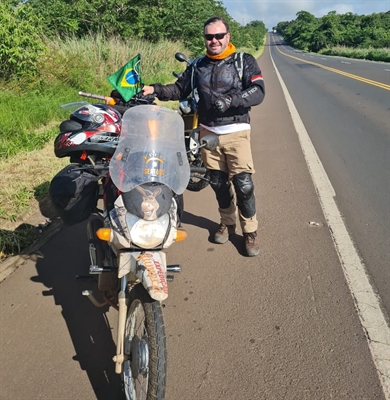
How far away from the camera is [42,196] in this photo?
482 cm

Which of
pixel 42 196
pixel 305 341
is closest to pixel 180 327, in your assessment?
pixel 305 341

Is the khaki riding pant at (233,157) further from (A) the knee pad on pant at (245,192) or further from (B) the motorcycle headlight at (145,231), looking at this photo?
(B) the motorcycle headlight at (145,231)

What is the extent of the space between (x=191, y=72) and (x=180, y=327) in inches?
89.8

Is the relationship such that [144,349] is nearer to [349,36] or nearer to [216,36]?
[216,36]

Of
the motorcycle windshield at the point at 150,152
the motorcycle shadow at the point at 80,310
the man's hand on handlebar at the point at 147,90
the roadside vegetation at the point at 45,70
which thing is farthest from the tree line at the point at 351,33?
the motorcycle windshield at the point at 150,152

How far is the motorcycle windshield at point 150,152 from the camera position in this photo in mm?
2232

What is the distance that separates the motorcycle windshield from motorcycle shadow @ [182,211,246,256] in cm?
178

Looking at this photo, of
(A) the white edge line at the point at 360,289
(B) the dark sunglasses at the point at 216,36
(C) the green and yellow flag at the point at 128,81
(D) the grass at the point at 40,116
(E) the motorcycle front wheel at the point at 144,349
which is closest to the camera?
(E) the motorcycle front wheel at the point at 144,349

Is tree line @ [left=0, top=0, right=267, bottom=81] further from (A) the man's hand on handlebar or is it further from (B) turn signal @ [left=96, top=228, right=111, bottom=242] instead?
(B) turn signal @ [left=96, top=228, right=111, bottom=242]

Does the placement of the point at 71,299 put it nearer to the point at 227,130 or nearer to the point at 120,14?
the point at 227,130

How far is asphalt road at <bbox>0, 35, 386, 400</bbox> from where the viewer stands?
2.41 meters

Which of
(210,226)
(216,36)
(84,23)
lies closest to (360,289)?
(210,226)

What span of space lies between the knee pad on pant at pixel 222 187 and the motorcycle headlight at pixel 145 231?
6.05 feet

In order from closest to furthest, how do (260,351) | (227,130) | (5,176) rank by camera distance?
(260,351)
(227,130)
(5,176)
